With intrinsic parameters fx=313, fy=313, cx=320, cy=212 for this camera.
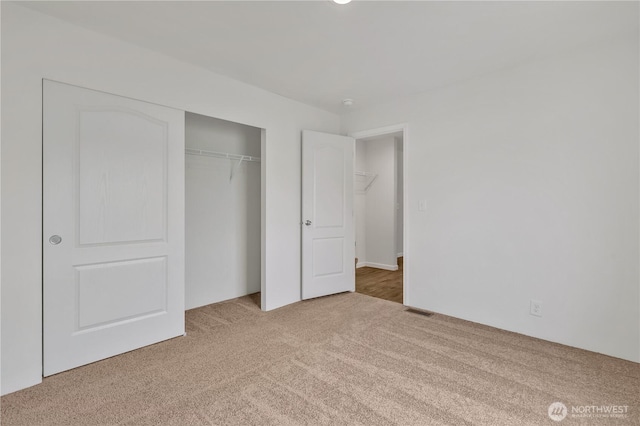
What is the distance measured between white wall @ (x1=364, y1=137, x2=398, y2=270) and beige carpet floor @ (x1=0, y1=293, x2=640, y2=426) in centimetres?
284

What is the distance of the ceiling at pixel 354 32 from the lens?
1965 mm

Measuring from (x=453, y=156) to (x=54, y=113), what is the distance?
3327 mm

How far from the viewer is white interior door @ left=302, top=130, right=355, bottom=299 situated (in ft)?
12.2

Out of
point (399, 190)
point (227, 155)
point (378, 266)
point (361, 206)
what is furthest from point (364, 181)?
point (227, 155)

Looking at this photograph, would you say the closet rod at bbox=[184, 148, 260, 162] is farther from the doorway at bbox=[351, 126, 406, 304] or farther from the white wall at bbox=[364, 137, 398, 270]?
the white wall at bbox=[364, 137, 398, 270]

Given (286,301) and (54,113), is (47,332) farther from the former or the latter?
(286,301)

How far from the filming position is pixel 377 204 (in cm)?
586

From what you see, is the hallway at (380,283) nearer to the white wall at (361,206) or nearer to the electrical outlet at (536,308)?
the white wall at (361,206)

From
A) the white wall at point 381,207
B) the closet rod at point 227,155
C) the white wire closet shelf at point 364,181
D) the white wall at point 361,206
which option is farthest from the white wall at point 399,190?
the closet rod at point 227,155

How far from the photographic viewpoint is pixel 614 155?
2340 millimetres

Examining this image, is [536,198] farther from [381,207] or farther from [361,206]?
[361,206]

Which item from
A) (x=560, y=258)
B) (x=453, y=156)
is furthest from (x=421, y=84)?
(x=560, y=258)

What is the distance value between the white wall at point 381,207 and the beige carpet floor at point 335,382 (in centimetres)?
284

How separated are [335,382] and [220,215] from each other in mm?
2372
